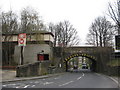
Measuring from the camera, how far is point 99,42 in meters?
54.4

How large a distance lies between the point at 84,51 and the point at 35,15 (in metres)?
15.3

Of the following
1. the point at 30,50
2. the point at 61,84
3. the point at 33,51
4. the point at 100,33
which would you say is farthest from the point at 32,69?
the point at 100,33

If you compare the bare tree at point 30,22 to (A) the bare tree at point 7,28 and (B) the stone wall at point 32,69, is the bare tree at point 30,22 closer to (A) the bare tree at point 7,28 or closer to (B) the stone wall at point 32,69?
(A) the bare tree at point 7,28

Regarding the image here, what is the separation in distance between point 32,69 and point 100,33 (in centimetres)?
3197

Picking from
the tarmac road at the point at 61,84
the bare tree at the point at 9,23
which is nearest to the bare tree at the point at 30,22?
the bare tree at the point at 9,23

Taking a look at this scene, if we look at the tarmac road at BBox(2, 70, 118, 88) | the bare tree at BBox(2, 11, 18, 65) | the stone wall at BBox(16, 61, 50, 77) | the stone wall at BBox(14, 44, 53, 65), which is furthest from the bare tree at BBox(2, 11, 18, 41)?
the tarmac road at BBox(2, 70, 118, 88)

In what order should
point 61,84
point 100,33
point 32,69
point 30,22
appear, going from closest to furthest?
point 61,84, point 32,69, point 30,22, point 100,33

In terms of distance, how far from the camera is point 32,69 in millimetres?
24891

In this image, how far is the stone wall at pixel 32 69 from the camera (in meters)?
23.0

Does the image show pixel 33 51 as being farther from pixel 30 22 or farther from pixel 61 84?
pixel 61 84

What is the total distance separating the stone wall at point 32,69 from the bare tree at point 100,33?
24982mm

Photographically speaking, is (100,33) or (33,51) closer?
(33,51)

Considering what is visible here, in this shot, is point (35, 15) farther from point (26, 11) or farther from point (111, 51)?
point (111, 51)

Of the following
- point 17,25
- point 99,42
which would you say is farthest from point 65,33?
point 17,25
